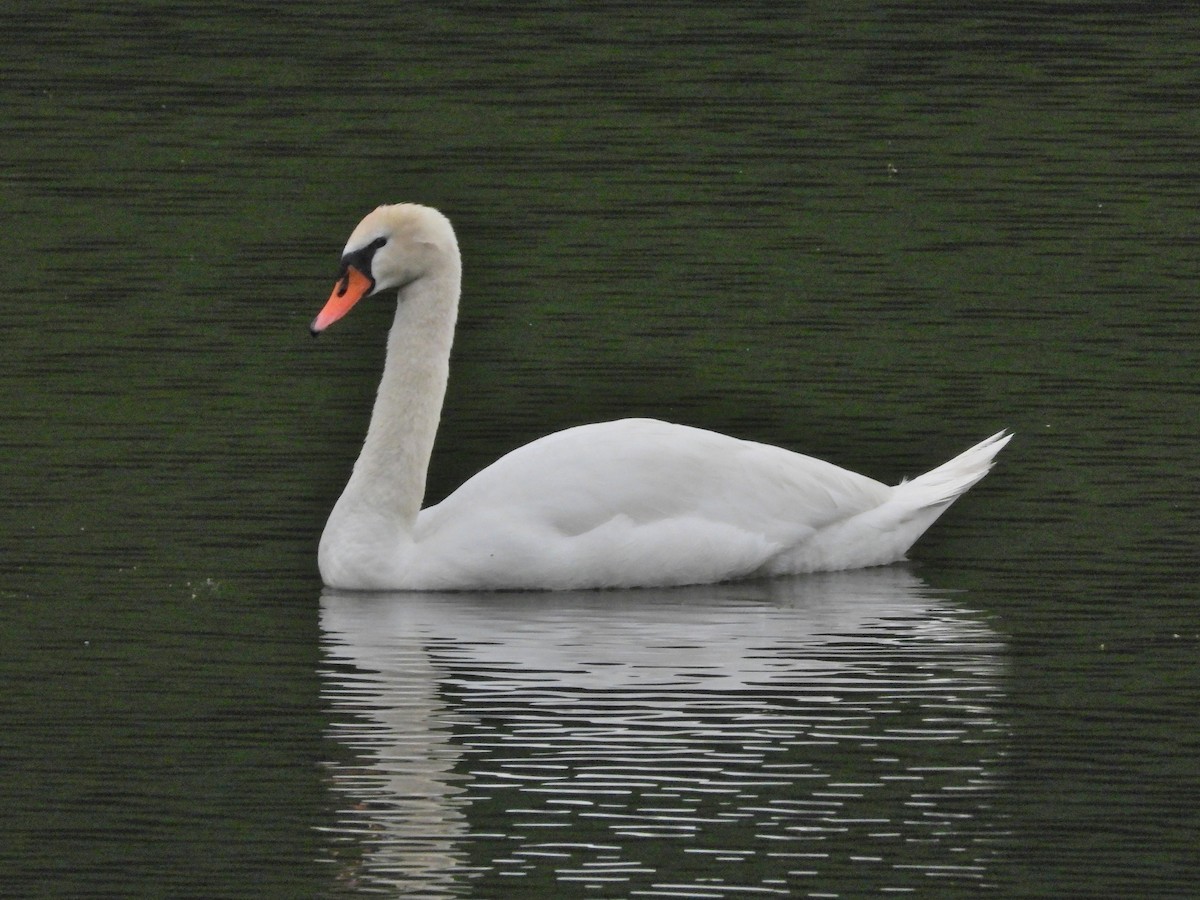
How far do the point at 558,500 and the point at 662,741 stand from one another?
2933mm

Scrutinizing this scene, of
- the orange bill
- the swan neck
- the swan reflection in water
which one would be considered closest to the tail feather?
the swan reflection in water

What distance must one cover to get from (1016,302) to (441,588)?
22.2 ft

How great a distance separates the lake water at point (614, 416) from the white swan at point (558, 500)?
0.24 metres

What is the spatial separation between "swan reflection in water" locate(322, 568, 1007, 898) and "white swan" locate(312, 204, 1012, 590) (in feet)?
0.58

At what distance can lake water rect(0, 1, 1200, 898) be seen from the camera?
9562mm

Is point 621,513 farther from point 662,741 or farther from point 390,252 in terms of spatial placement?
point 662,741

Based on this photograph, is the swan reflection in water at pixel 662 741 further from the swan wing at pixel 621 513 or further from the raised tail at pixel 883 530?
the raised tail at pixel 883 530

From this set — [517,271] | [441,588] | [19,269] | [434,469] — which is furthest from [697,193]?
[441,588]

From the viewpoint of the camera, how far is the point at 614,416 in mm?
16094

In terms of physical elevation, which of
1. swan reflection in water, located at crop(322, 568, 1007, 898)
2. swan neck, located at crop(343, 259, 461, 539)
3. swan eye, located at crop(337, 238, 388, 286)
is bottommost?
swan reflection in water, located at crop(322, 568, 1007, 898)

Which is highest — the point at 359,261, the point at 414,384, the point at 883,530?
the point at 359,261

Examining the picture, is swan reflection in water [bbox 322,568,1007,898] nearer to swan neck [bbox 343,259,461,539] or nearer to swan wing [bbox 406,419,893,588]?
swan wing [bbox 406,419,893,588]

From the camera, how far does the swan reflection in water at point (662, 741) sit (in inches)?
360

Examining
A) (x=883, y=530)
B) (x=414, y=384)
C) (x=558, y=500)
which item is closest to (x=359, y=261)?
(x=414, y=384)
